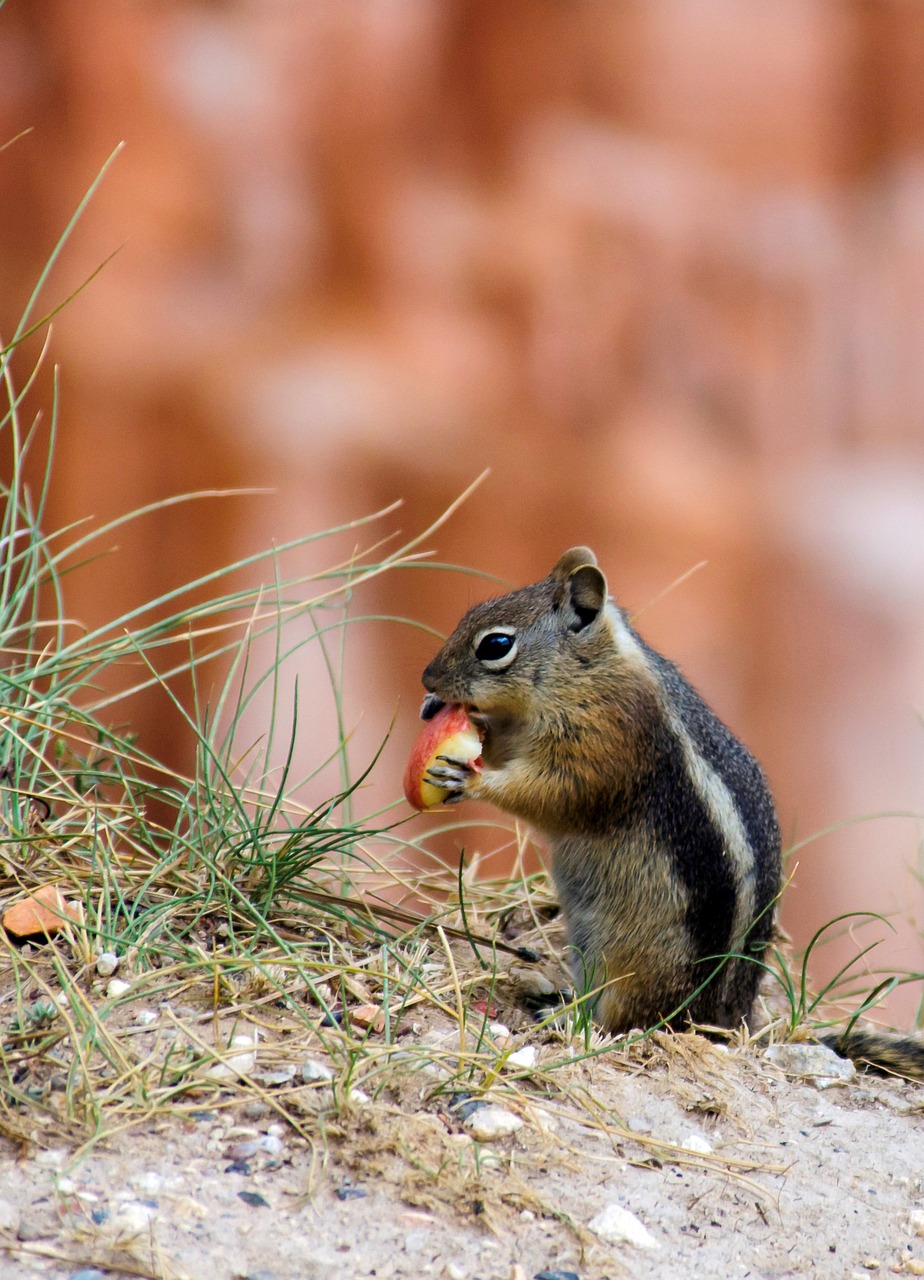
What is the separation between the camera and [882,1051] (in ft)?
7.57

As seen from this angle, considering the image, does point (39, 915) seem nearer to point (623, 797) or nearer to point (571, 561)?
point (623, 797)

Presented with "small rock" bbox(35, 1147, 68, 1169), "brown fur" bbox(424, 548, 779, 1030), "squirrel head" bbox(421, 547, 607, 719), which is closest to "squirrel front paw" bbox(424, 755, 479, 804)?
"brown fur" bbox(424, 548, 779, 1030)

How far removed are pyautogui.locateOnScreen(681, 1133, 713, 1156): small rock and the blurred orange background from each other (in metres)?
3.42

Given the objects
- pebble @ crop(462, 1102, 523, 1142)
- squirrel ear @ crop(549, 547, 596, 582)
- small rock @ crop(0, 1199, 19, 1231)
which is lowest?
small rock @ crop(0, 1199, 19, 1231)

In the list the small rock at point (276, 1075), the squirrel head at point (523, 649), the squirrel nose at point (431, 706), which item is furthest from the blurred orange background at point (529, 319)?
the small rock at point (276, 1075)

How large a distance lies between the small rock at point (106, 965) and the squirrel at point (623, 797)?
0.78 meters

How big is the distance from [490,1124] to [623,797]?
2.89ft

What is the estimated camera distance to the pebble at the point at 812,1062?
2164mm

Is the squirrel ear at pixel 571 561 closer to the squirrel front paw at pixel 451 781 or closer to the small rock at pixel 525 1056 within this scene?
the squirrel front paw at pixel 451 781

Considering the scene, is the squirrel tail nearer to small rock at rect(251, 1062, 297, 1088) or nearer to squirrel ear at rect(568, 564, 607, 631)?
squirrel ear at rect(568, 564, 607, 631)

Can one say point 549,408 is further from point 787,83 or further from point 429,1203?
point 429,1203

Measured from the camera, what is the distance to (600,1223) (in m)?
1.55

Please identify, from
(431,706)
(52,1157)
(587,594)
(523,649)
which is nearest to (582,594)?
(587,594)

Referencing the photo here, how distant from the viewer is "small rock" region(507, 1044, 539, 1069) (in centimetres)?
189
